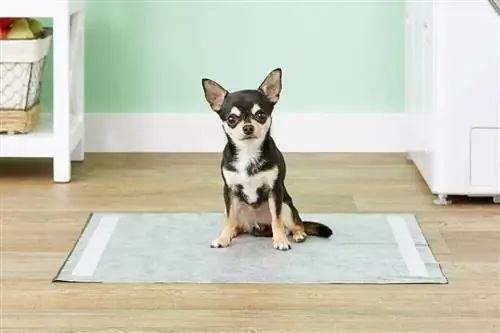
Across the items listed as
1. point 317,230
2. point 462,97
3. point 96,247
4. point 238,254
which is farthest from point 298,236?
point 462,97

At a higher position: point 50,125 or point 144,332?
point 50,125

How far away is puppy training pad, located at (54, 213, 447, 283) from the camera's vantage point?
211 centimetres

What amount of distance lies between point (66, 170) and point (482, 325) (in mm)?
1466

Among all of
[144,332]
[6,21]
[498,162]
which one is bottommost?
[144,332]

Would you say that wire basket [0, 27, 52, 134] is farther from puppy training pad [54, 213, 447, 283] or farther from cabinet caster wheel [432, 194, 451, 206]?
cabinet caster wheel [432, 194, 451, 206]

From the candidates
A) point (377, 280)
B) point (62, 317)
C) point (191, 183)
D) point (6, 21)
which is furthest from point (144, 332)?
point (6, 21)

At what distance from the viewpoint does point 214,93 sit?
2.29 metres

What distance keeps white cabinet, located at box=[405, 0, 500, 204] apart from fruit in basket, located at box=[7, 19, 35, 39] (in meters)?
1.11

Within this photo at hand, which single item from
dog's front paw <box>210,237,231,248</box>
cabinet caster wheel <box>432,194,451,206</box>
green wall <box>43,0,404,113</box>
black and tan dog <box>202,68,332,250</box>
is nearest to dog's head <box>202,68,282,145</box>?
black and tan dog <box>202,68,332,250</box>

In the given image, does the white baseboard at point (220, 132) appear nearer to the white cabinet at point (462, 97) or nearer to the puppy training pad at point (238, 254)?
the white cabinet at point (462, 97)

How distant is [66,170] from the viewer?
293cm

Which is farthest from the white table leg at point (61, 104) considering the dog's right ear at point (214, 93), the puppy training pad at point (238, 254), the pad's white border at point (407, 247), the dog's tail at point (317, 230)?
the pad's white border at point (407, 247)

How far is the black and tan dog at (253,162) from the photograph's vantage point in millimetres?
2232

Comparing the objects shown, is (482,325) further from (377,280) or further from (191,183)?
(191,183)
